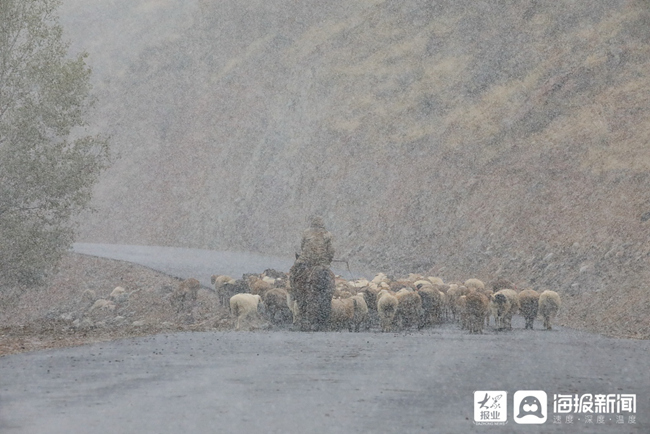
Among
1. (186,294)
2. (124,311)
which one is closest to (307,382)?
(186,294)

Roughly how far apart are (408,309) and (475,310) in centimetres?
159

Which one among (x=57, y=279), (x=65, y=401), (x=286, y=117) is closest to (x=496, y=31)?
(x=286, y=117)

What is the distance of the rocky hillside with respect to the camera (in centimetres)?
3127

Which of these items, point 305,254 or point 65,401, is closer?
point 65,401

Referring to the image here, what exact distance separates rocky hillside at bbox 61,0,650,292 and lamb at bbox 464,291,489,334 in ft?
17.3

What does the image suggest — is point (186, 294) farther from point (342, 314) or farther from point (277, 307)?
point (342, 314)

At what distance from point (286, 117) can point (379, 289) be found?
39.2m

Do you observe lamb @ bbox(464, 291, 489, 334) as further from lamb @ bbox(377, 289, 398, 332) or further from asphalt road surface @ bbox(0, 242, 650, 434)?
asphalt road surface @ bbox(0, 242, 650, 434)

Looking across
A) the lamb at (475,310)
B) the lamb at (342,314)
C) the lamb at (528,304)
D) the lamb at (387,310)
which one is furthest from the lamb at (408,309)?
the lamb at (528,304)

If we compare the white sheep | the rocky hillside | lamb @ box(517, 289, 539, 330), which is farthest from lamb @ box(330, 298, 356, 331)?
the rocky hillside

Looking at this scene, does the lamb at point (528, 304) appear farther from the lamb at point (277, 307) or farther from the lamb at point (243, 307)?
the lamb at point (243, 307)

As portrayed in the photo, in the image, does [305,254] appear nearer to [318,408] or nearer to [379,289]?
[379,289]

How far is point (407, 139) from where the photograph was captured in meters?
47.4

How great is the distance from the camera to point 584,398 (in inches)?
424
